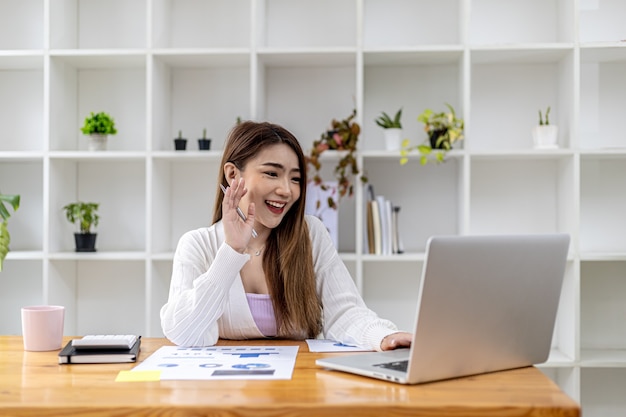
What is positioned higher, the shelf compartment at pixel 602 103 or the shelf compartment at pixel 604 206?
the shelf compartment at pixel 602 103

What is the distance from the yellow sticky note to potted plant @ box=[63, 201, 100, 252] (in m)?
2.01

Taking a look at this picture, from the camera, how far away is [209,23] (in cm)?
359

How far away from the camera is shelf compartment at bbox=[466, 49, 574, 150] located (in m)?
3.46

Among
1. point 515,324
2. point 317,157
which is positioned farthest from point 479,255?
point 317,157

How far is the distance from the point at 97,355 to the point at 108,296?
209cm

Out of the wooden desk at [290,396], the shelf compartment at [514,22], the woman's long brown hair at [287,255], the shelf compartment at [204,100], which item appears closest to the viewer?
the wooden desk at [290,396]

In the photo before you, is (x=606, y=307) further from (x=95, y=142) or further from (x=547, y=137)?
(x=95, y=142)

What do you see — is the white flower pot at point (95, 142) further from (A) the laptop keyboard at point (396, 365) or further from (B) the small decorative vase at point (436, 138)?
(A) the laptop keyboard at point (396, 365)

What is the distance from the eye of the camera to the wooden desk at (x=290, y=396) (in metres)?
1.20

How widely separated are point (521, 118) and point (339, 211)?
3.20ft

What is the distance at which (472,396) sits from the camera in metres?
1.27

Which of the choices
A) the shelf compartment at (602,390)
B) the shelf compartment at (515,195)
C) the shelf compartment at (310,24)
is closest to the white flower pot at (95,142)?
the shelf compartment at (310,24)

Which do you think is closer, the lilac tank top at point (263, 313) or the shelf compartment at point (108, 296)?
the lilac tank top at point (263, 313)

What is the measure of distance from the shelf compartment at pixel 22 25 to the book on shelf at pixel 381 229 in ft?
6.12
